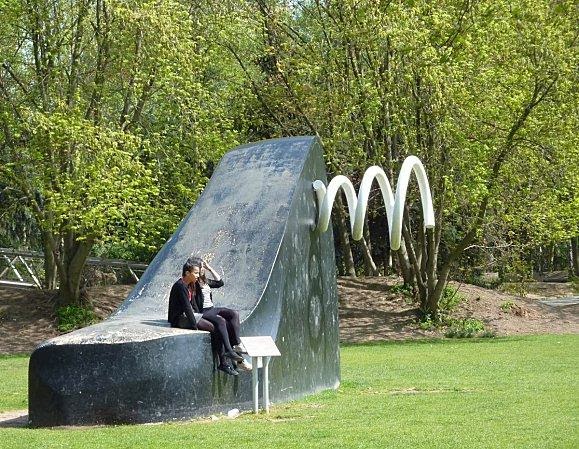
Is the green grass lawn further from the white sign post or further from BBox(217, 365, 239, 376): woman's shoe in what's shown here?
BBox(217, 365, 239, 376): woman's shoe

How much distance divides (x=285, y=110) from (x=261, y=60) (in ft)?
11.6

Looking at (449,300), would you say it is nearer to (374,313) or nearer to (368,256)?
(374,313)

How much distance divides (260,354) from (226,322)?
1.93ft

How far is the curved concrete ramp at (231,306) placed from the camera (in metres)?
11.1

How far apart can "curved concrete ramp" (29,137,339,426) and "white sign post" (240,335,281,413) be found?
0.23 m

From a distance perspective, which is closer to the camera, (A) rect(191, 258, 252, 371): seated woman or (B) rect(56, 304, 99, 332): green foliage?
(A) rect(191, 258, 252, 371): seated woman

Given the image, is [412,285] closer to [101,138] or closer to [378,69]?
[378,69]

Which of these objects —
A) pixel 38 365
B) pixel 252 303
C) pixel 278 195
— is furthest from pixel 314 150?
pixel 38 365

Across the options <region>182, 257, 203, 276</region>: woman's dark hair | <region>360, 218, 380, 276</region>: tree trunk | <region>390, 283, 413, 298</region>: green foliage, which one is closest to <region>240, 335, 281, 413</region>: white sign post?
<region>182, 257, 203, 276</region>: woman's dark hair

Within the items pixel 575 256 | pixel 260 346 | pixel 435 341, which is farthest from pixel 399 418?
pixel 575 256

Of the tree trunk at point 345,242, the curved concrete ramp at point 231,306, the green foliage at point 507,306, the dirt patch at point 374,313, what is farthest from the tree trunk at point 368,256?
the curved concrete ramp at point 231,306

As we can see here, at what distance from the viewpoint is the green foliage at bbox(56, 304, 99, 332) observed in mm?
29250

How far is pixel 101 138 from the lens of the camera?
26219mm

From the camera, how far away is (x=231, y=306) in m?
12.7
